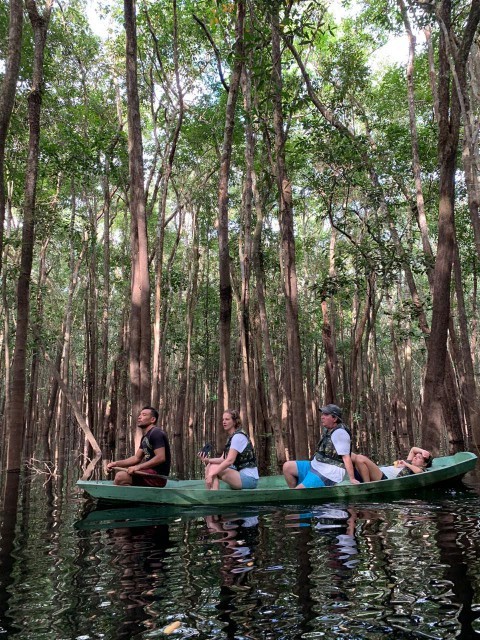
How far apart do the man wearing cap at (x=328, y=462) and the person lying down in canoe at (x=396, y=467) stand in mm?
187

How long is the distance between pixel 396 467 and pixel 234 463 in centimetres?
219

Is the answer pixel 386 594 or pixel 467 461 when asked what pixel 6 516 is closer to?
pixel 386 594

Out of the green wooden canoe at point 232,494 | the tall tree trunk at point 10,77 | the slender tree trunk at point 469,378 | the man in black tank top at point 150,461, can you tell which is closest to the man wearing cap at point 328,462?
the green wooden canoe at point 232,494

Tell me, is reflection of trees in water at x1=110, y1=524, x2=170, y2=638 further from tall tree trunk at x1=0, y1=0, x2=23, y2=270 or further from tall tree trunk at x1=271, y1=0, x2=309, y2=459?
tall tree trunk at x1=0, y1=0, x2=23, y2=270

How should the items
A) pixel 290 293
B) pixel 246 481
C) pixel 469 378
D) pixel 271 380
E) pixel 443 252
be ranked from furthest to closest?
pixel 469 378
pixel 271 380
pixel 290 293
pixel 443 252
pixel 246 481

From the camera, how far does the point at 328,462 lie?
5.70 m

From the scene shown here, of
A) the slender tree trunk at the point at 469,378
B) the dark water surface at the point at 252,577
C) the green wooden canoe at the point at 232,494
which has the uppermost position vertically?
the slender tree trunk at the point at 469,378

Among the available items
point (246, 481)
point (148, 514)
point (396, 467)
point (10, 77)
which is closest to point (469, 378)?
point (396, 467)

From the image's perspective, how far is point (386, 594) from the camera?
2.37 meters

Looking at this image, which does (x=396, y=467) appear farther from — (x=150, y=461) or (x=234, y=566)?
(x=234, y=566)

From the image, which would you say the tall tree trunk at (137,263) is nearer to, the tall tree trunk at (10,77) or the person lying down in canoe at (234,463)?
the tall tree trunk at (10,77)

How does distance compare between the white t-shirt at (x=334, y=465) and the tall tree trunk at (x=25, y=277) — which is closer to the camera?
the white t-shirt at (x=334, y=465)

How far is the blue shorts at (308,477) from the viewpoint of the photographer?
5.65 metres

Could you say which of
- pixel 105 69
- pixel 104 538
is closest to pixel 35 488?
pixel 104 538
